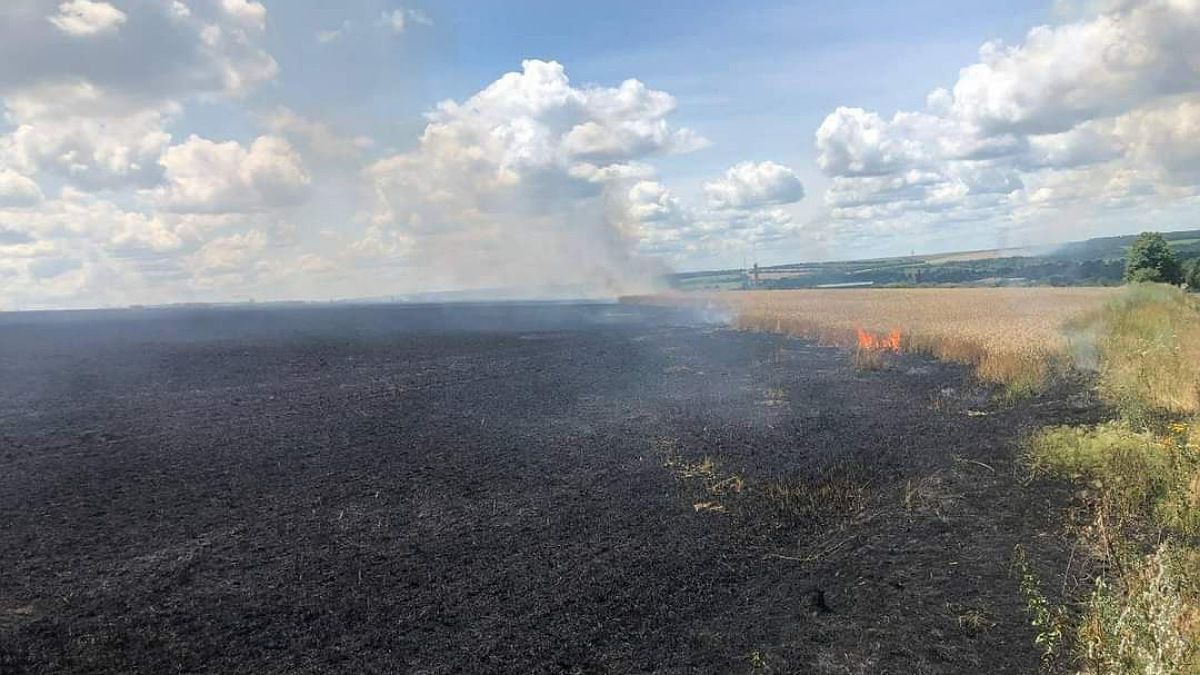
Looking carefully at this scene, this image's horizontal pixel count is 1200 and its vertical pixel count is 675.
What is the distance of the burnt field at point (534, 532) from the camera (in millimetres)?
6578

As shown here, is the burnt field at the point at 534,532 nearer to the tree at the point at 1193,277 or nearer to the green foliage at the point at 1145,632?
the green foliage at the point at 1145,632

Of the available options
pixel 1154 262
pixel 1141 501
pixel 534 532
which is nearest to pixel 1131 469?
pixel 1141 501

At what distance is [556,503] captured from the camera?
10.9m

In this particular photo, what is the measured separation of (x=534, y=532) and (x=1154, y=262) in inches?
2372

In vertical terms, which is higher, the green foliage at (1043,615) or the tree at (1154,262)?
the tree at (1154,262)

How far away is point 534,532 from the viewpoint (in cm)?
961

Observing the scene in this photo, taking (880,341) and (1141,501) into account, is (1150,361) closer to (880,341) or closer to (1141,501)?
(1141,501)

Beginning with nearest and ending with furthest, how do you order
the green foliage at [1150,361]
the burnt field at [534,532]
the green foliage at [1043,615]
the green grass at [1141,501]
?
the green grass at [1141,501], the green foliage at [1043,615], the burnt field at [534,532], the green foliage at [1150,361]

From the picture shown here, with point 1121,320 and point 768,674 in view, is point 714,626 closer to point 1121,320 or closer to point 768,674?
point 768,674

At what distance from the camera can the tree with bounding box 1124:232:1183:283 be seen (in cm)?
5184

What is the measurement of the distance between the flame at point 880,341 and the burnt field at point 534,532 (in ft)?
25.3

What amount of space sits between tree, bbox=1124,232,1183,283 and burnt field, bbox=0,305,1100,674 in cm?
4363

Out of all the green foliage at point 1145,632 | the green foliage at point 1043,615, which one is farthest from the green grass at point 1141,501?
the green foliage at point 1043,615

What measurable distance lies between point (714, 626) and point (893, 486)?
520 cm
